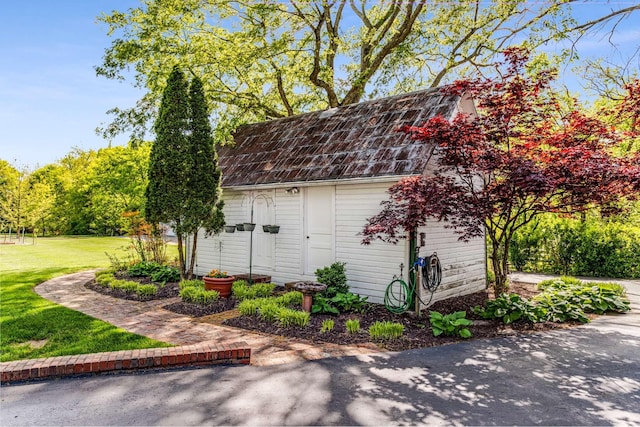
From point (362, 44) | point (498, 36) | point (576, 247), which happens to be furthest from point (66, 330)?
point (498, 36)

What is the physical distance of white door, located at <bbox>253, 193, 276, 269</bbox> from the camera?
10102mm

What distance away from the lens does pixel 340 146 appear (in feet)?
30.2

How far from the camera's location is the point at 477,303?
336 inches

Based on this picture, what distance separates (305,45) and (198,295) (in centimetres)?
1101

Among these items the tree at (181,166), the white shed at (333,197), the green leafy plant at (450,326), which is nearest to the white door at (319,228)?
the white shed at (333,197)

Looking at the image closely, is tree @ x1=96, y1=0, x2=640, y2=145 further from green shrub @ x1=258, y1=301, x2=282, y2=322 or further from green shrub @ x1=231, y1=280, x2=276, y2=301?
green shrub @ x1=258, y1=301, x2=282, y2=322

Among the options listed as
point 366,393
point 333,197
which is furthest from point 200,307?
point 366,393

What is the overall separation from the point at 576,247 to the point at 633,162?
7.32m

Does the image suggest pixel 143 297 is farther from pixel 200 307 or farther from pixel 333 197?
pixel 333 197

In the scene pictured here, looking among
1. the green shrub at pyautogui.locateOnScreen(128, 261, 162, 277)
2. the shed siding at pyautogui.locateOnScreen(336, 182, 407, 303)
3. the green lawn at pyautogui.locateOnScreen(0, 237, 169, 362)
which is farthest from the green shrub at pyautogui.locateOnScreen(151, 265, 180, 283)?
the shed siding at pyautogui.locateOnScreen(336, 182, 407, 303)

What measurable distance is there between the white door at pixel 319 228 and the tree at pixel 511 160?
1.81 meters

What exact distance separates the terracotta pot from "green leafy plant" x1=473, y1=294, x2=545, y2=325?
504cm

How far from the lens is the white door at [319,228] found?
29.0ft

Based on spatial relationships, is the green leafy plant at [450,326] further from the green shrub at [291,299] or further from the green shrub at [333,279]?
the green shrub at [291,299]
